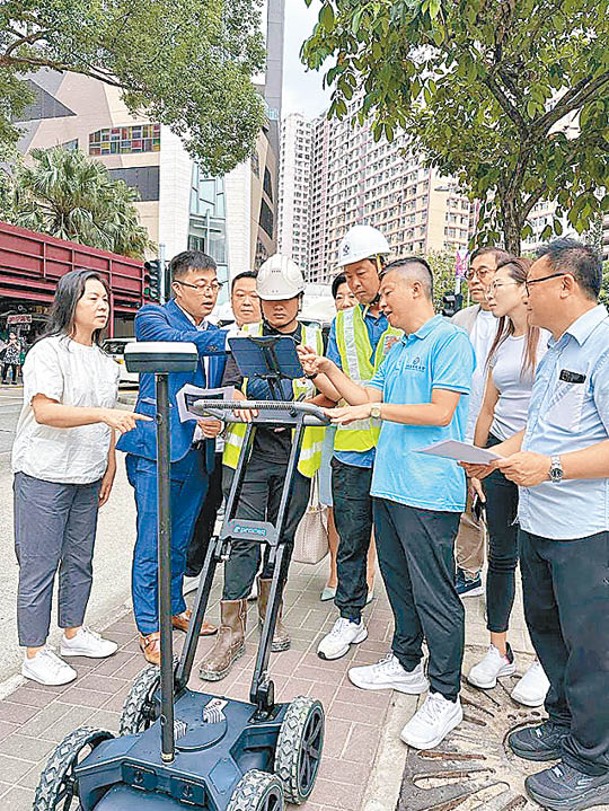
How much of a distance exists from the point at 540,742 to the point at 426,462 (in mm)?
1192

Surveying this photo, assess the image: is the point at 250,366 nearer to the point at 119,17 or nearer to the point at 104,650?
the point at 104,650

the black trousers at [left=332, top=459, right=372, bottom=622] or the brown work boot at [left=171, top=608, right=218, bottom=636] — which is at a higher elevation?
the black trousers at [left=332, top=459, right=372, bottom=622]

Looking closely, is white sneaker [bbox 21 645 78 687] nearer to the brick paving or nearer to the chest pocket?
the brick paving

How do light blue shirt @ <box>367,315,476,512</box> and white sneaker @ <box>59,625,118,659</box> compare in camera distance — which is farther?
white sneaker @ <box>59,625,118,659</box>

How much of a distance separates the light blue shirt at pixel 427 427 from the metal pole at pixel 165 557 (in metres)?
1.19

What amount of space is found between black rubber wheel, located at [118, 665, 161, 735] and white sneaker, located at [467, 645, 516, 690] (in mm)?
1588

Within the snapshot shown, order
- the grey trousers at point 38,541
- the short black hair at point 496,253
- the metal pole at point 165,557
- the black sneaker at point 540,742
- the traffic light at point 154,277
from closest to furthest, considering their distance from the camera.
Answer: the metal pole at point 165,557 → the black sneaker at point 540,742 → the grey trousers at point 38,541 → the short black hair at point 496,253 → the traffic light at point 154,277

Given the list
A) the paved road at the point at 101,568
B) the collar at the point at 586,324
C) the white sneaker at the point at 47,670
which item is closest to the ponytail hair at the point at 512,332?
the collar at the point at 586,324

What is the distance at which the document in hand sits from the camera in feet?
9.88

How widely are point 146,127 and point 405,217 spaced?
7925 cm

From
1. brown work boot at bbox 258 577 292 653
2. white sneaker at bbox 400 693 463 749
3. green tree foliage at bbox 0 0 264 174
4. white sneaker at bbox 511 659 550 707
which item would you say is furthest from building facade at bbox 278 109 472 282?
white sneaker at bbox 400 693 463 749

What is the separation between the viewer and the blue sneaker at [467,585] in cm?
430

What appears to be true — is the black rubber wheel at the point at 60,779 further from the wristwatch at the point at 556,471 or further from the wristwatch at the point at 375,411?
the wristwatch at the point at 556,471

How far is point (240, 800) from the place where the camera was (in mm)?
1852
